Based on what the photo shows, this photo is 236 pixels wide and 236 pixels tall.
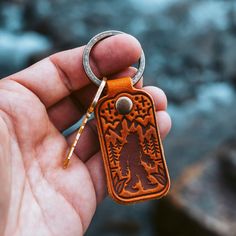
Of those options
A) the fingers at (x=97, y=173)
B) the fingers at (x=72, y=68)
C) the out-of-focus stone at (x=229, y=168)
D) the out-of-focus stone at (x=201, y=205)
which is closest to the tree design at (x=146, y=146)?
the fingers at (x=97, y=173)

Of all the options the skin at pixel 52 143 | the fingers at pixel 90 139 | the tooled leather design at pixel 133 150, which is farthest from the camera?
the fingers at pixel 90 139

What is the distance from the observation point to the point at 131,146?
78.7 inches

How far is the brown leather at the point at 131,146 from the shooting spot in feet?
6.46

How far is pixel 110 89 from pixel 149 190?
49 centimetres

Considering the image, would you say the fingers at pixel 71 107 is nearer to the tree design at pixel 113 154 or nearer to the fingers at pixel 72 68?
the fingers at pixel 72 68

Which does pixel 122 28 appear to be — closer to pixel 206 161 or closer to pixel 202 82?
pixel 202 82

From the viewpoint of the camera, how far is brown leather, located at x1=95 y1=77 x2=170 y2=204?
1.97 metres

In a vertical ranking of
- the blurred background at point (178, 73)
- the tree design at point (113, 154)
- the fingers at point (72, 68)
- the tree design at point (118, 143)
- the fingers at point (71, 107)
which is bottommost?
the blurred background at point (178, 73)

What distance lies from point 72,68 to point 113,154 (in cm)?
45

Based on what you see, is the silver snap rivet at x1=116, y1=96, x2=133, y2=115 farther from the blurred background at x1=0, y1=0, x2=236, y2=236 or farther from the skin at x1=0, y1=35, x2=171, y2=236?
the blurred background at x1=0, y1=0, x2=236, y2=236

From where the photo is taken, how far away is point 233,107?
5457 mm

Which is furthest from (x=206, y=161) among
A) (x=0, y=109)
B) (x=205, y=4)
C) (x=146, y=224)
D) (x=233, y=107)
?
(x=205, y=4)

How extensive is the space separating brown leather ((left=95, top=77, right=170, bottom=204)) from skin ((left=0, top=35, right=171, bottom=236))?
0.09 m

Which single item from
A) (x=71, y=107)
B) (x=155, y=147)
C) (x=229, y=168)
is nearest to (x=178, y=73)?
(x=229, y=168)
